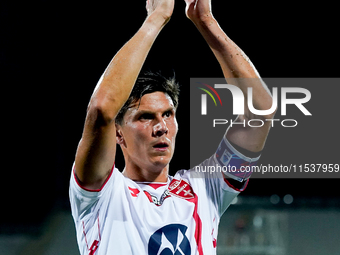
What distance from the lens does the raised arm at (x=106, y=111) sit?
1440 mm

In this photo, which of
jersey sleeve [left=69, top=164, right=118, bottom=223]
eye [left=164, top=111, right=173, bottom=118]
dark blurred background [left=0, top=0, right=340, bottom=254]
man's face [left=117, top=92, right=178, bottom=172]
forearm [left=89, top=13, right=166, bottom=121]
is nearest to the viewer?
forearm [left=89, top=13, right=166, bottom=121]

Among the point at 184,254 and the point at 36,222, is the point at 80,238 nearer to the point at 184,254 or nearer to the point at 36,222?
the point at 184,254

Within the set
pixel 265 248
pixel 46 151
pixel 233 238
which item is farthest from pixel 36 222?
pixel 265 248

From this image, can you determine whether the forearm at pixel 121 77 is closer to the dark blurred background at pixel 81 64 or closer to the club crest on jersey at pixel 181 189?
the club crest on jersey at pixel 181 189

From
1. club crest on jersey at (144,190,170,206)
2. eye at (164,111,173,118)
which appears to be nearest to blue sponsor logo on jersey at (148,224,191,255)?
club crest on jersey at (144,190,170,206)

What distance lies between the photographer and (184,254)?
174 cm

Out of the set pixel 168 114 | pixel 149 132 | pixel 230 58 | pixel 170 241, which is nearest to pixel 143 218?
pixel 170 241

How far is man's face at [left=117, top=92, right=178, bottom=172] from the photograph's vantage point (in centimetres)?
190

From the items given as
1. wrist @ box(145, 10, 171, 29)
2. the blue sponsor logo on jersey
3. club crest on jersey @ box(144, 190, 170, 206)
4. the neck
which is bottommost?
the blue sponsor logo on jersey

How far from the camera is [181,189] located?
2.00 m

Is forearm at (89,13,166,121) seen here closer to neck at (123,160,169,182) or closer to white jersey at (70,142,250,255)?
white jersey at (70,142,250,255)

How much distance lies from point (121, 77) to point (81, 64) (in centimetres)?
463

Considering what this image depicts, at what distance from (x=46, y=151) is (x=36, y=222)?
1.04m

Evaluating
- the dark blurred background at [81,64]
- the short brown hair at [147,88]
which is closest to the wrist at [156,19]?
the short brown hair at [147,88]
